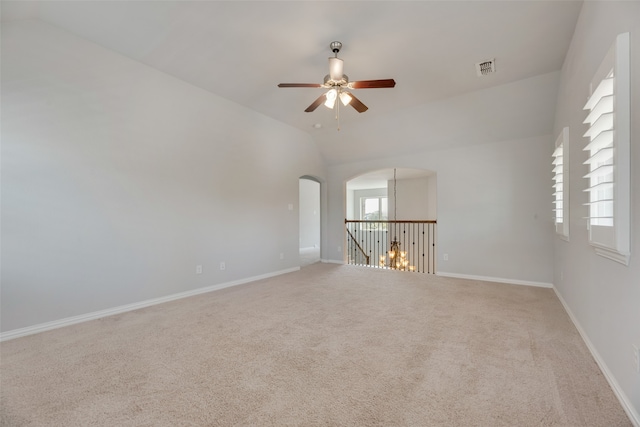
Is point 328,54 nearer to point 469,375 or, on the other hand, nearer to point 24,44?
point 24,44

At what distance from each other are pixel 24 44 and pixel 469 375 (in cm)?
484

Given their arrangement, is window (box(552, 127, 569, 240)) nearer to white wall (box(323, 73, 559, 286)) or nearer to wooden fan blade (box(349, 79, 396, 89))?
white wall (box(323, 73, 559, 286))

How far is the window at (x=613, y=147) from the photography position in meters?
1.58

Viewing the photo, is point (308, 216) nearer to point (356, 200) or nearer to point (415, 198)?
point (356, 200)

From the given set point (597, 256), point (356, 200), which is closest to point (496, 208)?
point (597, 256)

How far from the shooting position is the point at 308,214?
1081 cm

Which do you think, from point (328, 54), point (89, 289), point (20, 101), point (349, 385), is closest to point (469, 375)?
point (349, 385)

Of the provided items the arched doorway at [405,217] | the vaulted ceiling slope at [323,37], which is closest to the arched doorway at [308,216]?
the arched doorway at [405,217]

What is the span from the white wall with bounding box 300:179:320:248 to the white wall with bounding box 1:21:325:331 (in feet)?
18.3

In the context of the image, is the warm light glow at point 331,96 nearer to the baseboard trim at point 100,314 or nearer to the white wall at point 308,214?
the baseboard trim at point 100,314

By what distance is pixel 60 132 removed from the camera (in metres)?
2.84

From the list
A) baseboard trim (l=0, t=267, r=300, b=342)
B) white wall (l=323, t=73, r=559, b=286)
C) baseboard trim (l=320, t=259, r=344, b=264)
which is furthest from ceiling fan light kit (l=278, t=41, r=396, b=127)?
baseboard trim (l=320, t=259, r=344, b=264)

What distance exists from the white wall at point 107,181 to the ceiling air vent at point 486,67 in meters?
3.53

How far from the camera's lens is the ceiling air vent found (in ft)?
11.2
